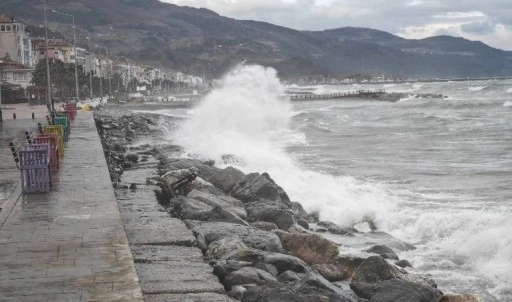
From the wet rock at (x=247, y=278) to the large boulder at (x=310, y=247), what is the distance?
1969 mm

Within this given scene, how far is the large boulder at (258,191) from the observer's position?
1403 centimetres

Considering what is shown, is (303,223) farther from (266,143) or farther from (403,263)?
(266,143)

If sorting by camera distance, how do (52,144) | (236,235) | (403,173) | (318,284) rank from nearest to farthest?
(318,284), (236,235), (52,144), (403,173)

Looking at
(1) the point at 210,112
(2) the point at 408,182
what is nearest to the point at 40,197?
(2) the point at 408,182

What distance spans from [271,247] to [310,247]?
734 millimetres

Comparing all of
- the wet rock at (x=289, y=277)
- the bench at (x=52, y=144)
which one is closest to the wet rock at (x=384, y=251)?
the wet rock at (x=289, y=277)

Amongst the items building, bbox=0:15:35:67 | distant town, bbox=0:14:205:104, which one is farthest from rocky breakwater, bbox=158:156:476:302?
building, bbox=0:15:35:67

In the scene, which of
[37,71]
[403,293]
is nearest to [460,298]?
[403,293]

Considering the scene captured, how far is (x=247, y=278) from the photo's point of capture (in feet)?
23.4

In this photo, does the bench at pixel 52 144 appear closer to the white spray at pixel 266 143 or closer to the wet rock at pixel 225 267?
the white spray at pixel 266 143

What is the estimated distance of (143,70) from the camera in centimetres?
18288

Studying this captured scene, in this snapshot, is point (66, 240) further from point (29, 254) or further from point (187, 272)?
point (187, 272)

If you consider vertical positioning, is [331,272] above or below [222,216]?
below

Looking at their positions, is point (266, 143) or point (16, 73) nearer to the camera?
point (266, 143)
